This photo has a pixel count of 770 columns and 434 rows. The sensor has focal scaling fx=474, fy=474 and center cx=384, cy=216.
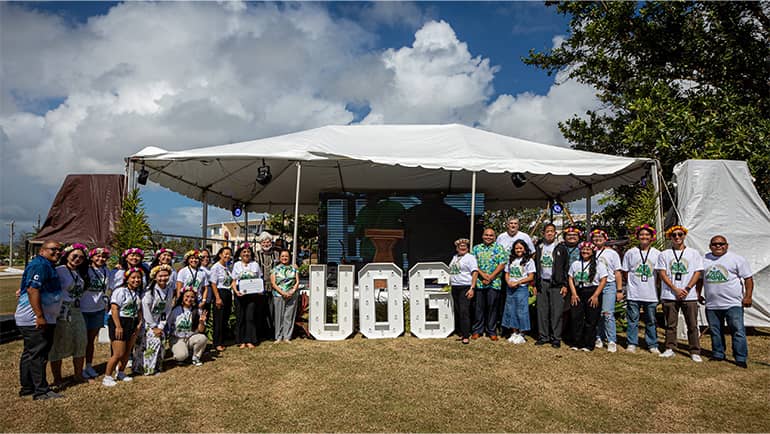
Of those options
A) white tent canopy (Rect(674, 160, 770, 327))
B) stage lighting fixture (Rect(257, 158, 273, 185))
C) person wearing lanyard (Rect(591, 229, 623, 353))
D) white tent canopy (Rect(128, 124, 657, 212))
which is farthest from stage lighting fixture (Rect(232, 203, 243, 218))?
→ white tent canopy (Rect(674, 160, 770, 327))

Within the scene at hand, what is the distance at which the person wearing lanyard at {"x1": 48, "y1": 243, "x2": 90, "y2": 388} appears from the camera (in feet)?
14.3

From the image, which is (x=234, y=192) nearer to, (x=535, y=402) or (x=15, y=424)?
(x=15, y=424)

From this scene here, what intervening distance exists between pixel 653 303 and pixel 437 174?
6.08m

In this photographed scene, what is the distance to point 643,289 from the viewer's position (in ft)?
18.6

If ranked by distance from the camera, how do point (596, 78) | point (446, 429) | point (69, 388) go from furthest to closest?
point (596, 78) < point (69, 388) < point (446, 429)

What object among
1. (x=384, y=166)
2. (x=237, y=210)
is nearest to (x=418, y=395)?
(x=384, y=166)

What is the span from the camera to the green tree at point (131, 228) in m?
6.71

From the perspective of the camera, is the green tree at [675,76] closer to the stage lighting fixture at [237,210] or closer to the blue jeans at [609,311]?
the blue jeans at [609,311]

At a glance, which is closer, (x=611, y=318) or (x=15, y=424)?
(x=15, y=424)

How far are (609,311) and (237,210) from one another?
997cm

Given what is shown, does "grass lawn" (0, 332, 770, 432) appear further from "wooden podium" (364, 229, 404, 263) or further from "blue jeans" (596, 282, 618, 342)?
"wooden podium" (364, 229, 404, 263)

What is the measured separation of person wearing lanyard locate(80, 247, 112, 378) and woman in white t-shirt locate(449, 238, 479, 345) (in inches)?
162

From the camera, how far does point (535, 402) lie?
400cm

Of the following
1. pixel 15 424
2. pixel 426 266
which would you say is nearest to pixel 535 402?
pixel 426 266
